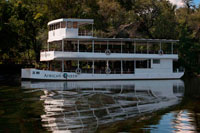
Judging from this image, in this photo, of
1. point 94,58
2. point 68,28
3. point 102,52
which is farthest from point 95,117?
point 102,52

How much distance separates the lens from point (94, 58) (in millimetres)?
44812

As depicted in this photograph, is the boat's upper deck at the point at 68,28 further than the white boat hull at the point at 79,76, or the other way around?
the boat's upper deck at the point at 68,28

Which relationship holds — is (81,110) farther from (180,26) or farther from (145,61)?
(180,26)

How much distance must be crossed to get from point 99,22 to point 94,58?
17265 mm

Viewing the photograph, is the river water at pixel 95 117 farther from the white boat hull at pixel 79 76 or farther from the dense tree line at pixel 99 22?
the dense tree line at pixel 99 22

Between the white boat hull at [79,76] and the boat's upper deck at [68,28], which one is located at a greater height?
the boat's upper deck at [68,28]

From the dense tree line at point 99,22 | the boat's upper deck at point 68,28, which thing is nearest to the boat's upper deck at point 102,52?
the boat's upper deck at point 68,28

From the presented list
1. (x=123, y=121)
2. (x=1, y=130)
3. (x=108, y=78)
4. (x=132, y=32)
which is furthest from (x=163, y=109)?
(x=132, y=32)

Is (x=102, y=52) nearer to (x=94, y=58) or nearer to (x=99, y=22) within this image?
(x=94, y=58)

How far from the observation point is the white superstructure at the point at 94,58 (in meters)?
43.2

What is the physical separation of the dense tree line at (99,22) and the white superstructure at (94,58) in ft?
32.1

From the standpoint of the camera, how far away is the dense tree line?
56812 mm

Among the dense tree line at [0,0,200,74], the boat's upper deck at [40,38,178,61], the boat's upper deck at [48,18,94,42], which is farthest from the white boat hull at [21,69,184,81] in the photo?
the dense tree line at [0,0,200,74]

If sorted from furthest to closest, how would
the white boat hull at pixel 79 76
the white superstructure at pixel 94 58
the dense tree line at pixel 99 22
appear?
1. the dense tree line at pixel 99 22
2. the white superstructure at pixel 94 58
3. the white boat hull at pixel 79 76
